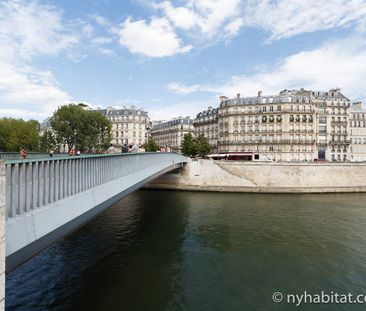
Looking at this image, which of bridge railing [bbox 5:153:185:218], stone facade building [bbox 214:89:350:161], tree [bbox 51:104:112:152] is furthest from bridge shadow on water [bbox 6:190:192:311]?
stone facade building [bbox 214:89:350:161]

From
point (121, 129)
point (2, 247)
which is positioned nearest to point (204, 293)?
point (2, 247)

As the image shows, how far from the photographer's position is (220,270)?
1261 centimetres

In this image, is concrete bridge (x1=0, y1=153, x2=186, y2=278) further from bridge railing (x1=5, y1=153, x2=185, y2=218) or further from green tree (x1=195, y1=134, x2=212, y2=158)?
green tree (x1=195, y1=134, x2=212, y2=158)

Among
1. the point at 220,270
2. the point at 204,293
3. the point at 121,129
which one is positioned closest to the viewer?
the point at 204,293

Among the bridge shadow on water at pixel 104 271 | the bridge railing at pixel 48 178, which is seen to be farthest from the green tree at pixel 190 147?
the bridge railing at pixel 48 178

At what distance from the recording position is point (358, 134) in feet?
210

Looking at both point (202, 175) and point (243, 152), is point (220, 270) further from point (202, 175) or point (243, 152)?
point (243, 152)

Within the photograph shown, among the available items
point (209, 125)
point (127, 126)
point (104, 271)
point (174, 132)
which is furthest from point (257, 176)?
point (174, 132)

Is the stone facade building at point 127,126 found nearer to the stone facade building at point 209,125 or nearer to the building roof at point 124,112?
the building roof at point 124,112

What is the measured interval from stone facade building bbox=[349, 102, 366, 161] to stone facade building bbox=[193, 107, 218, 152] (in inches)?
1189

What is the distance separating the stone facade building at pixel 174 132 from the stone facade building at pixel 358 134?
38.5m

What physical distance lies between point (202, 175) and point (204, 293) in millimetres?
29163

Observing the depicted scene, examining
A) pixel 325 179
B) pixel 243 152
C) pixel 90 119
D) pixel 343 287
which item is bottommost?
pixel 343 287

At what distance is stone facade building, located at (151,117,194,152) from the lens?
79.6 metres
